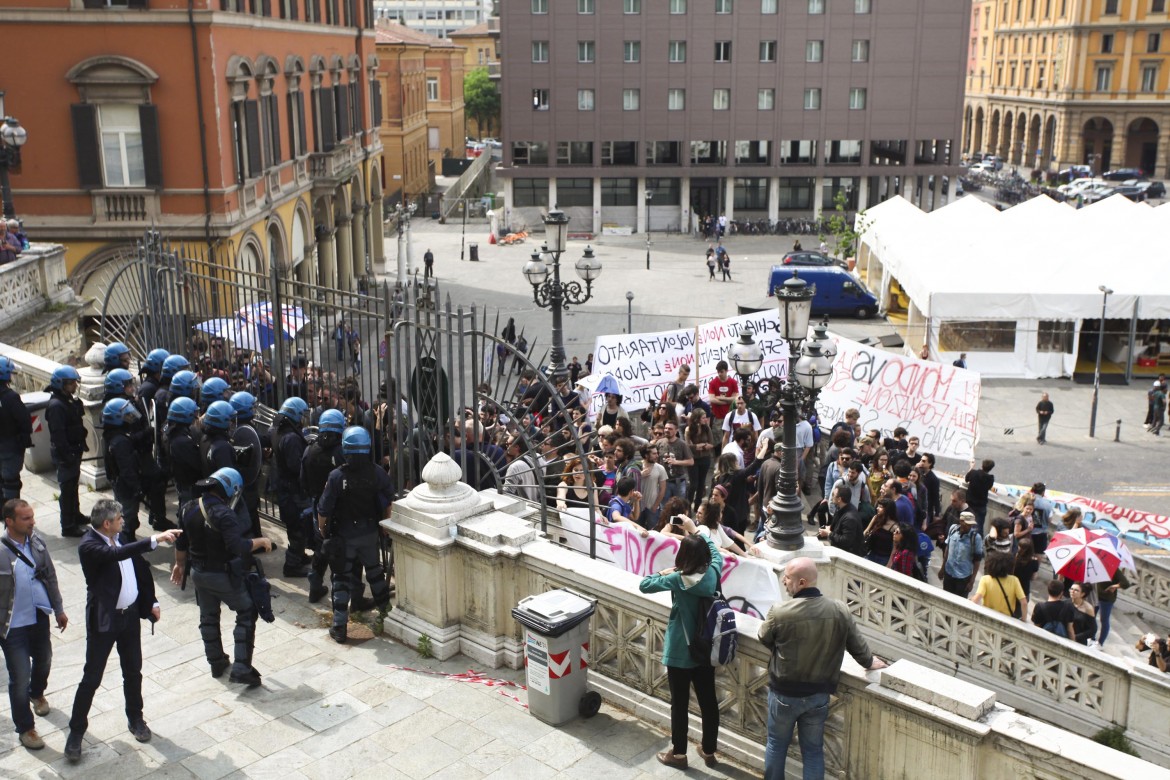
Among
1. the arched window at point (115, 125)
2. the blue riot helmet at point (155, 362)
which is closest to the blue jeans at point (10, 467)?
the blue riot helmet at point (155, 362)

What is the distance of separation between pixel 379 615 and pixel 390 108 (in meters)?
66.6

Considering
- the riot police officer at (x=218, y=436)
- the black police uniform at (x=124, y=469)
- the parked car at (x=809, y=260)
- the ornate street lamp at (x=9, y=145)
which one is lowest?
the parked car at (x=809, y=260)

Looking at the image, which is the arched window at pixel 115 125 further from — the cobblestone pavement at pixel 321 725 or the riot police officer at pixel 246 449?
the cobblestone pavement at pixel 321 725

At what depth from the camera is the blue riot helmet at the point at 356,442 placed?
899cm

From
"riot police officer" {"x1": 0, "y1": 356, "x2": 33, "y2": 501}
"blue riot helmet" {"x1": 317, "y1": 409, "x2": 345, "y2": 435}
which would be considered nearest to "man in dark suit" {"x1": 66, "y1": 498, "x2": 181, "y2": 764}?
"blue riot helmet" {"x1": 317, "y1": 409, "x2": 345, "y2": 435}

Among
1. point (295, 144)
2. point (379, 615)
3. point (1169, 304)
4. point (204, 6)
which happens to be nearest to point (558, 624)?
point (379, 615)

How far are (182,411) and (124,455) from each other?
3.37 feet

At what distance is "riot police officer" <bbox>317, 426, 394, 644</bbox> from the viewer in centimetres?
912

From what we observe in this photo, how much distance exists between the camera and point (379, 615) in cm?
977

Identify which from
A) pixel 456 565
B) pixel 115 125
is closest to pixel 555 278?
pixel 456 565

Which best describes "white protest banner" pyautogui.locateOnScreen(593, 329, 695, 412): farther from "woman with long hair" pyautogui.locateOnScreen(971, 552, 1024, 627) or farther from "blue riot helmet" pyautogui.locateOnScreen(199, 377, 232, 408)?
"blue riot helmet" pyautogui.locateOnScreen(199, 377, 232, 408)

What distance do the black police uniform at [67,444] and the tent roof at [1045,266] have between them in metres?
23.6

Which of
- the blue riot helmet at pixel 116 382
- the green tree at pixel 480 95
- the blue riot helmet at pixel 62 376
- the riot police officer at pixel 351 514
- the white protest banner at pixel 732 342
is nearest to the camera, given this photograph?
the riot police officer at pixel 351 514

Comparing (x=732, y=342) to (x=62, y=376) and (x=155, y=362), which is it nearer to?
(x=155, y=362)
